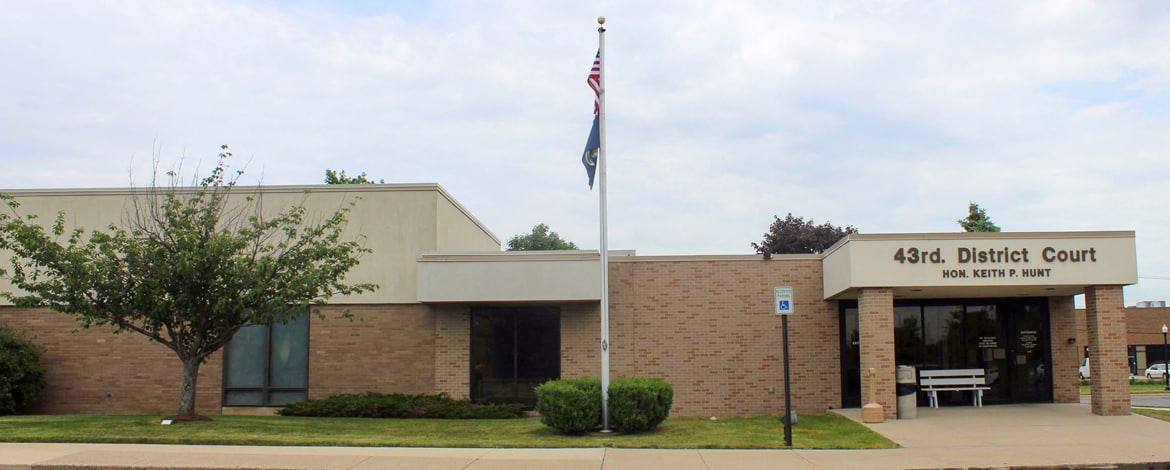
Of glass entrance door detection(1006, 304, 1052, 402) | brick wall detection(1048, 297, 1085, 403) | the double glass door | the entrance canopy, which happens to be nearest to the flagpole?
the entrance canopy

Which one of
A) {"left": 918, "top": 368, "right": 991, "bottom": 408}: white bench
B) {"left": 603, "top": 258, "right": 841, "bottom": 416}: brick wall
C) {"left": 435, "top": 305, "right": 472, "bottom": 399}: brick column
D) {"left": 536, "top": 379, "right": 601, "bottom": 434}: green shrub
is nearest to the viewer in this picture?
{"left": 536, "top": 379, "right": 601, "bottom": 434}: green shrub

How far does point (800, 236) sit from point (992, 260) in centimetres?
3781

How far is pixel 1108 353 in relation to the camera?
19094mm

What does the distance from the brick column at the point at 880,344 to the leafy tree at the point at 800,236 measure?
35805 millimetres

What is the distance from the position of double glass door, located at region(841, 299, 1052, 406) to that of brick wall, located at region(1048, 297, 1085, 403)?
15 centimetres

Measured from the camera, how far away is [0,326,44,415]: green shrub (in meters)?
21.5

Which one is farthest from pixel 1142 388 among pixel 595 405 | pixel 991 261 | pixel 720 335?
pixel 595 405

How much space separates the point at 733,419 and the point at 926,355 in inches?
208

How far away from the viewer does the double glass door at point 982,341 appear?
22.5m

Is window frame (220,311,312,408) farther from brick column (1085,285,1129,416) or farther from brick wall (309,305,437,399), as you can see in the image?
brick column (1085,285,1129,416)

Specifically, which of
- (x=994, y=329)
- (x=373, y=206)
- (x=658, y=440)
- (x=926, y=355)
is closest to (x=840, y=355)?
(x=926, y=355)

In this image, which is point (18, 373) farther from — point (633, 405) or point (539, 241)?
point (539, 241)

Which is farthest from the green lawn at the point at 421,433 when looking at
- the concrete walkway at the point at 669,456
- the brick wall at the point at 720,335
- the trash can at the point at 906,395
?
the brick wall at the point at 720,335

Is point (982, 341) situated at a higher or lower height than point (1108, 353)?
higher
